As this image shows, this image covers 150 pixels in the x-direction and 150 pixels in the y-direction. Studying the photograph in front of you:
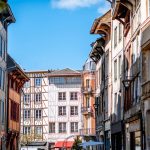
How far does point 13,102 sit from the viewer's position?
5425 cm

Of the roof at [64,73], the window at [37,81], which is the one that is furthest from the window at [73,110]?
the window at [37,81]

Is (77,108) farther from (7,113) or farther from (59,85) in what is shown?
(7,113)

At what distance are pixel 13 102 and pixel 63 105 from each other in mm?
48859

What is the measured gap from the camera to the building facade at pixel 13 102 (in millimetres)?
50169

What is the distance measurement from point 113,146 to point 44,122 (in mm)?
65468

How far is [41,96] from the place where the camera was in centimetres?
10425

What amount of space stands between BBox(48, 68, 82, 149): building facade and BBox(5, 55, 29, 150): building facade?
138 feet

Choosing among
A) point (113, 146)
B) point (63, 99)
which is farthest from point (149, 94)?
point (63, 99)

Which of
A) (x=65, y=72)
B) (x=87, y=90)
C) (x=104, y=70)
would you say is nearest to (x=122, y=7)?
(x=104, y=70)

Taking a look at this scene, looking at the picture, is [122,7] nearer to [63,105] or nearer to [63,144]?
[63,144]

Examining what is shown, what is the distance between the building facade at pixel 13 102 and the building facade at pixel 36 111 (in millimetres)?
42912

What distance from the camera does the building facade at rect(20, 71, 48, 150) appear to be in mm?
102188

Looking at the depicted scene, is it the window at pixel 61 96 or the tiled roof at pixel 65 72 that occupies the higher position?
the tiled roof at pixel 65 72

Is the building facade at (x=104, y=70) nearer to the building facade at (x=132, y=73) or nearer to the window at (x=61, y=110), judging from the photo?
the building facade at (x=132, y=73)
